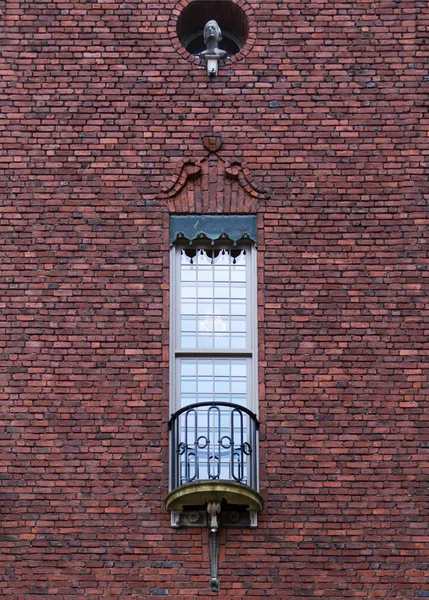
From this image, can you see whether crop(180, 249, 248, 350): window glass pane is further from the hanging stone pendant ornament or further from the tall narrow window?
the hanging stone pendant ornament

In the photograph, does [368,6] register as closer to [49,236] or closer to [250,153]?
[250,153]

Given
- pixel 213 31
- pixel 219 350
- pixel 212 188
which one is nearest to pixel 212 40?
pixel 213 31

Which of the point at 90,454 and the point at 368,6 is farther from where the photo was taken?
the point at 368,6

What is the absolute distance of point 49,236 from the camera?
20.6 m

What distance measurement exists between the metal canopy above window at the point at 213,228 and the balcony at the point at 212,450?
2073 millimetres

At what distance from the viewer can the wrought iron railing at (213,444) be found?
19562 mm

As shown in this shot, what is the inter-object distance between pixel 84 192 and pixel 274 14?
3.30m

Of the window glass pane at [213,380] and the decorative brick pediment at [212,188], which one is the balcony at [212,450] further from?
the decorative brick pediment at [212,188]

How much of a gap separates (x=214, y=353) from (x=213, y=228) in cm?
151

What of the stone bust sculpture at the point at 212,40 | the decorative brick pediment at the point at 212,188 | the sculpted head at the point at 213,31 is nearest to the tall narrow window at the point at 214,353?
the decorative brick pediment at the point at 212,188

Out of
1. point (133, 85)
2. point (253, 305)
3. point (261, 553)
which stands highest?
point (133, 85)

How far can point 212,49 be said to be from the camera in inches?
844

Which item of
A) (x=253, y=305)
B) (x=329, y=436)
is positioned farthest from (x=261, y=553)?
(x=253, y=305)

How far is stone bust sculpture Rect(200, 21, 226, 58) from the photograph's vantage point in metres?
21.4
